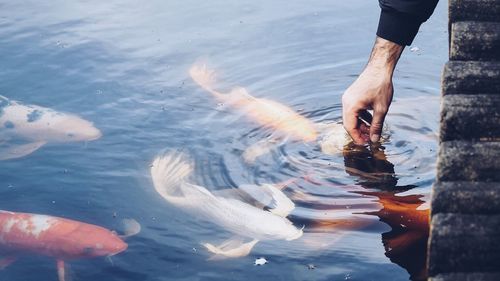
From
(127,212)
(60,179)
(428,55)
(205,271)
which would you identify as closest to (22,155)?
(60,179)

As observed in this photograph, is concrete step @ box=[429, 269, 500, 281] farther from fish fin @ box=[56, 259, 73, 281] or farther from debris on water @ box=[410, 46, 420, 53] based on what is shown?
debris on water @ box=[410, 46, 420, 53]

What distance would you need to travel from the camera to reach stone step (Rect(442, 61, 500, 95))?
305cm

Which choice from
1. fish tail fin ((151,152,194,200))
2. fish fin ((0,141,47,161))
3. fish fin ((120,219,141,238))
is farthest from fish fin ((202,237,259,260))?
fish fin ((0,141,47,161))

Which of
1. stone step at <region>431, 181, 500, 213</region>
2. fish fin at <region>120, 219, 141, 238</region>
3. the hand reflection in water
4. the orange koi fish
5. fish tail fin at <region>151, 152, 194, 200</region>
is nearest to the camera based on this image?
stone step at <region>431, 181, 500, 213</region>

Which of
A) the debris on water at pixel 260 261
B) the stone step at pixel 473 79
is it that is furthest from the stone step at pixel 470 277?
the debris on water at pixel 260 261

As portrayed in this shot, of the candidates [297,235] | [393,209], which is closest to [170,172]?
[297,235]

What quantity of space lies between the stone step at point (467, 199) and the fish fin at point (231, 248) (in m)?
1.58

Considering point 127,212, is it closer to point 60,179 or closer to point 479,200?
point 60,179

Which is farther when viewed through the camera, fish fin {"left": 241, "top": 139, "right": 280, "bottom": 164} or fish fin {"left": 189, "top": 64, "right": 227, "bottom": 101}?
→ fish fin {"left": 189, "top": 64, "right": 227, "bottom": 101}

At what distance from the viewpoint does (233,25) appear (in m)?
7.39

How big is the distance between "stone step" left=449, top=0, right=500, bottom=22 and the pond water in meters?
1.24

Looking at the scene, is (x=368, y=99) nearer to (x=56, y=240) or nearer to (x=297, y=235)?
(x=297, y=235)

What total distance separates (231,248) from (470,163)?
1.67m

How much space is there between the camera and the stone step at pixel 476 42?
3.18 meters
